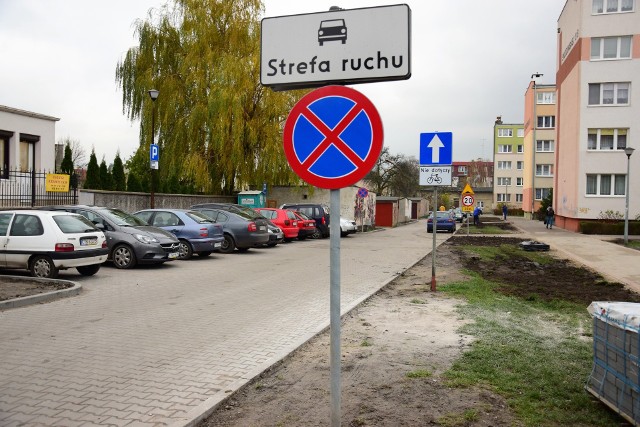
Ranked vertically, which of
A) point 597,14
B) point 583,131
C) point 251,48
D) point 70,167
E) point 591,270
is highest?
point 597,14

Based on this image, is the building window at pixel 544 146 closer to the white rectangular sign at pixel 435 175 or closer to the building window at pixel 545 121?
the building window at pixel 545 121

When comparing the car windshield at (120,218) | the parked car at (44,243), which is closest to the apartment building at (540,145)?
the car windshield at (120,218)

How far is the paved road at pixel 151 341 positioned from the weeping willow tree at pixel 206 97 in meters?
17.5

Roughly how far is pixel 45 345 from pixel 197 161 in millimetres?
24304

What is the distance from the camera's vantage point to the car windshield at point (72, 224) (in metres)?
12.1

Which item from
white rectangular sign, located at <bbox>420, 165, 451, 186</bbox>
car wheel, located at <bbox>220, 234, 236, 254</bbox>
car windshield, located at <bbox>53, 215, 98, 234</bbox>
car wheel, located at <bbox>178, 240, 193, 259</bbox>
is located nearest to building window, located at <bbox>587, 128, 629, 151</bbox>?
car wheel, located at <bbox>220, 234, 236, 254</bbox>

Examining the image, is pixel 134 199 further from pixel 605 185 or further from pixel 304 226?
pixel 605 185

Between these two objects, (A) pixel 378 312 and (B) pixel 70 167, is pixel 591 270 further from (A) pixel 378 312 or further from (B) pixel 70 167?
(B) pixel 70 167

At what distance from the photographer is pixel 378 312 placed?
910cm

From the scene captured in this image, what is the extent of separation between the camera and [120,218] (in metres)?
15.1

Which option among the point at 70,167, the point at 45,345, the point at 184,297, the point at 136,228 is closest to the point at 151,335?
the point at 45,345

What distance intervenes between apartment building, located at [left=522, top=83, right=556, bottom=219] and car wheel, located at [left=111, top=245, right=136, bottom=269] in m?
59.7

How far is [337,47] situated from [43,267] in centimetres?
1036

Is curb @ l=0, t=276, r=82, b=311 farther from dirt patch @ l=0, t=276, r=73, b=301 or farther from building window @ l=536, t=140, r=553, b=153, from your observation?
building window @ l=536, t=140, r=553, b=153
